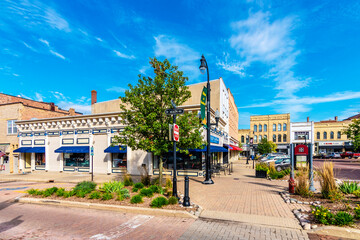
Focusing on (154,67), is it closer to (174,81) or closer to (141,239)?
(174,81)

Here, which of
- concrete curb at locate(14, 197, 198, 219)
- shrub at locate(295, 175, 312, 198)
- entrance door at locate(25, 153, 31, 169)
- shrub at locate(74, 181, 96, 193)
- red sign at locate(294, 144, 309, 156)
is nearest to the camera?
concrete curb at locate(14, 197, 198, 219)

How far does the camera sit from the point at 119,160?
18.7 metres

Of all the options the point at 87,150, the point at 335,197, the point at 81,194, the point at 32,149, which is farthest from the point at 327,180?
the point at 32,149

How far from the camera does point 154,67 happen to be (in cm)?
1309

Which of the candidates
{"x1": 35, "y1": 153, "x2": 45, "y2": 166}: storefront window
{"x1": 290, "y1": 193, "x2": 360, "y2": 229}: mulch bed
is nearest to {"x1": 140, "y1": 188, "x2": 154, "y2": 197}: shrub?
{"x1": 290, "y1": 193, "x2": 360, "y2": 229}: mulch bed

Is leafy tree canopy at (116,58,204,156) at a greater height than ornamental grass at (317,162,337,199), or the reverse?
leafy tree canopy at (116,58,204,156)

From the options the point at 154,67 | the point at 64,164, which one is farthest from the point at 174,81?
the point at 64,164

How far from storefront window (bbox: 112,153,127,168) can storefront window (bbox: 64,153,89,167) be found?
3200 millimetres

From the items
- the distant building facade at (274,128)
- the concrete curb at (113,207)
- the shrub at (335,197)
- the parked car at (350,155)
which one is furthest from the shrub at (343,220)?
the distant building facade at (274,128)

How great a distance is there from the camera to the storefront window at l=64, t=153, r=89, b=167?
20047 mm

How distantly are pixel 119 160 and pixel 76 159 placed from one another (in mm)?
5204

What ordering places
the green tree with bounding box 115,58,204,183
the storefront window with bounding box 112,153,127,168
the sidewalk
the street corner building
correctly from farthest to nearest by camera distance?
1. the storefront window with bounding box 112,153,127,168
2. the street corner building
3. the green tree with bounding box 115,58,204,183
4. the sidewalk

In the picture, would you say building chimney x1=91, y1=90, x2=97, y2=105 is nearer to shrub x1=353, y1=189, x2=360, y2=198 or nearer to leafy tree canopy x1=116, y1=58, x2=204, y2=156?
leafy tree canopy x1=116, y1=58, x2=204, y2=156

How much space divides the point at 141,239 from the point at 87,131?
54.7 feet
